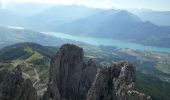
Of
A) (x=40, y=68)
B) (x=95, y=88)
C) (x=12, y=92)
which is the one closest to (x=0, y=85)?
(x=12, y=92)

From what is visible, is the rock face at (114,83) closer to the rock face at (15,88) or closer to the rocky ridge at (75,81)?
the rocky ridge at (75,81)

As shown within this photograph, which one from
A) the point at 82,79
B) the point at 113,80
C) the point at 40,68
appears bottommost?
the point at 40,68

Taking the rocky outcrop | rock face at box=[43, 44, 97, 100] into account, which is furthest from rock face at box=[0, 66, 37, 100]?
rock face at box=[43, 44, 97, 100]

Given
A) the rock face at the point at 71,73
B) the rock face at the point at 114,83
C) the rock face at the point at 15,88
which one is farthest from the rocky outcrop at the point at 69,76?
the rock face at the point at 15,88

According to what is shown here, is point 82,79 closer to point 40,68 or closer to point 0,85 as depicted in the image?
point 0,85

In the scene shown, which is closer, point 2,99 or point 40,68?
point 2,99

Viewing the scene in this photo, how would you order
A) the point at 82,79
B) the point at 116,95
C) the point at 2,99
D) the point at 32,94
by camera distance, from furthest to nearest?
the point at 82,79, the point at 32,94, the point at 2,99, the point at 116,95
